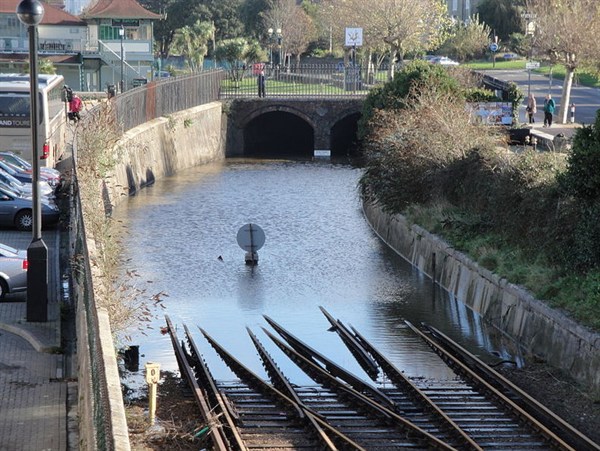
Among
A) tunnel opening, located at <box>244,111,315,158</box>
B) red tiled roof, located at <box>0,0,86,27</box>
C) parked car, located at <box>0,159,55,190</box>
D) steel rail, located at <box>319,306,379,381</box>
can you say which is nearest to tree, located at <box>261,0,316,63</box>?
red tiled roof, located at <box>0,0,86,27</box>

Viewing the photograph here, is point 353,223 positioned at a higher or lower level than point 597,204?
lower

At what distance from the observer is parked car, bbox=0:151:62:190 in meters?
36.5

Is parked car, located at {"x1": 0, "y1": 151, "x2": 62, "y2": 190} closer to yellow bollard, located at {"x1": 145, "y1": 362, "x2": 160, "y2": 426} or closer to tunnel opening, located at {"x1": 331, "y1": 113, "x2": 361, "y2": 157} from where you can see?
yellow bollard, located at {"x1": 145, "y1": 362, "x2": 160, "y2": 426}

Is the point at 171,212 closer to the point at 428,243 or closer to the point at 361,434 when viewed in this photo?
the point at 428,243

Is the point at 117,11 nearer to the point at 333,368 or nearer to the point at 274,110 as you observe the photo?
the point at 274,110

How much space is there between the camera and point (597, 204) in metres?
23.4

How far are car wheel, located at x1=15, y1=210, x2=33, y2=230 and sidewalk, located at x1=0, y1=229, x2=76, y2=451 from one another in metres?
7.88

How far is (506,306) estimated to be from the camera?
2575 centimetres

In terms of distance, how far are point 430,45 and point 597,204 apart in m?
62.2

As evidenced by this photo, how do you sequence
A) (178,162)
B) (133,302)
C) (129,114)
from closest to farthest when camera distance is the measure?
(133,302)
(129,114)
(178,162)

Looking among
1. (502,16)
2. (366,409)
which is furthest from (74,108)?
(502,16)

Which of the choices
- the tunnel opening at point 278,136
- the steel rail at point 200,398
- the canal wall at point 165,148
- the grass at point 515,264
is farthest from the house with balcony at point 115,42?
the steel rail at point 200,398

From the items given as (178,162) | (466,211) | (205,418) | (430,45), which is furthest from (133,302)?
(430,45)

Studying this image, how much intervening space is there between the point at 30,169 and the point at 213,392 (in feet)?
71.2
